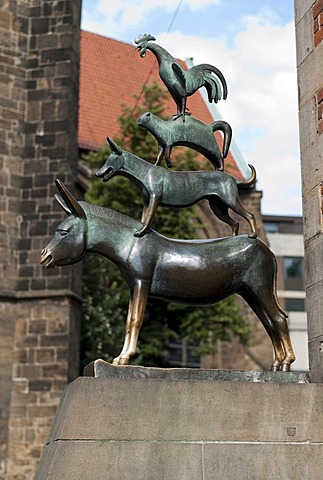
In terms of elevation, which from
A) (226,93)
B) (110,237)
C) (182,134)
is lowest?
(110,237)

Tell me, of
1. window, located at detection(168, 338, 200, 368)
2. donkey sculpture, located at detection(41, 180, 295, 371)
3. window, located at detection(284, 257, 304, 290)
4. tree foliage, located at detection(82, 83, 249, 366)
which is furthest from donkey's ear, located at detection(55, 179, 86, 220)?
window, located at detection(284, 257, 304, 290)

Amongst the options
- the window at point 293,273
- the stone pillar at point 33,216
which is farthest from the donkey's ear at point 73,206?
the window at point 293,273

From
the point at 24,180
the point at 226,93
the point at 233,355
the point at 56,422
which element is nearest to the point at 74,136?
the point at 24,180

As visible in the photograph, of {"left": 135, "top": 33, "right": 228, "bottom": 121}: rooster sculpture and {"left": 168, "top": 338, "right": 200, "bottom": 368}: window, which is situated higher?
{"left": 168, "top": 338, "right": 200, "bottom": 368}: window

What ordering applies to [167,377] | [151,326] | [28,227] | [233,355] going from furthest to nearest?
[233,355] → [151,326] → [28,227] → [167,377]

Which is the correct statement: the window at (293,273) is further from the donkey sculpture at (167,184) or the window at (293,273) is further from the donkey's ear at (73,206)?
the donkey's ear at (73,206)

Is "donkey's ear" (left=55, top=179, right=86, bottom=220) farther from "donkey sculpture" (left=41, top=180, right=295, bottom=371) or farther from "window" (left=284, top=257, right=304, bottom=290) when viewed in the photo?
"window" (left=284, top=257, right=304, bottom=290)

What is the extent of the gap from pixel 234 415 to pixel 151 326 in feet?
55.2

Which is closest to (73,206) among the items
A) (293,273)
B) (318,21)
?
(318,21)

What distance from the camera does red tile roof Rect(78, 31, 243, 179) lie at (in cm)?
2772

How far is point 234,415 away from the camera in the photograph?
13.7 ft

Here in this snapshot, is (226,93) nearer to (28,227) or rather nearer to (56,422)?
(56,422)

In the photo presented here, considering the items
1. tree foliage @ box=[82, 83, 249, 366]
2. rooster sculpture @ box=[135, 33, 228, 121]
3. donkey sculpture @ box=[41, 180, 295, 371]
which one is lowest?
donkey sculpture @ box=[41, 180, 295, 371]

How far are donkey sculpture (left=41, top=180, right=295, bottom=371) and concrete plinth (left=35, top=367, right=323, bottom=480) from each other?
0.45 meters
